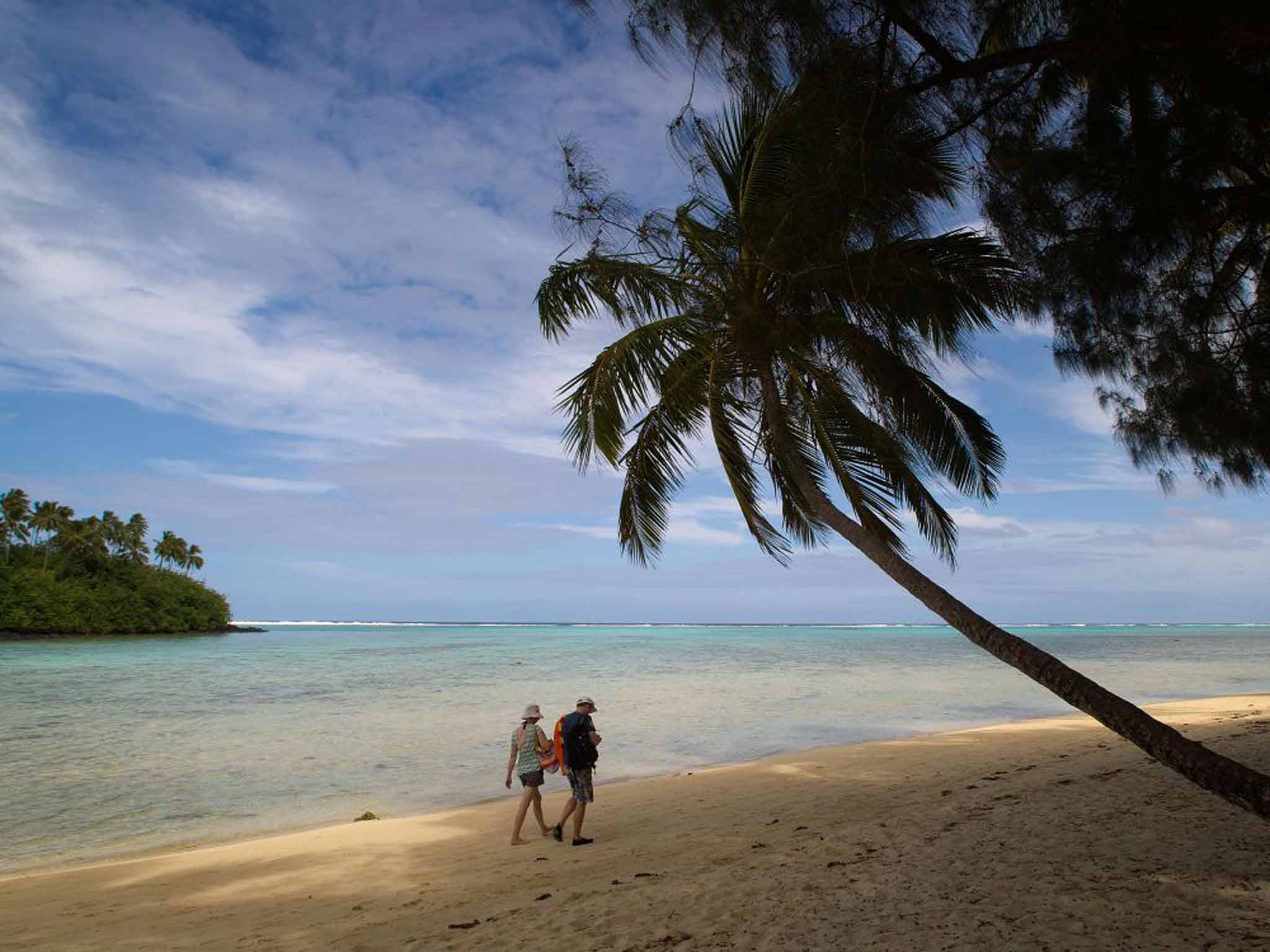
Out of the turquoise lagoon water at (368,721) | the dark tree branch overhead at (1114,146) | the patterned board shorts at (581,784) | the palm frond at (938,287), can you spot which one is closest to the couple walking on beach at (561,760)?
the patterned board shorts at (581,784)

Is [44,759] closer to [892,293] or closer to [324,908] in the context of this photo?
[324,908]

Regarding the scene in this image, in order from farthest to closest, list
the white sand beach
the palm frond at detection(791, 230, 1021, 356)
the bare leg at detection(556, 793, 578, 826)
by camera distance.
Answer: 1. the bare leg at detection(556, 793, 578, 826)
2. the palm frond at detection(791, 230, 1021, 356)
3. the white sand beach

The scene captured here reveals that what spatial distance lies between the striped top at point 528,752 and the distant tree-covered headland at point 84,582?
70.3 meters

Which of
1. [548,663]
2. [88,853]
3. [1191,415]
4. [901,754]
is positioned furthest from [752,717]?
[548,663]

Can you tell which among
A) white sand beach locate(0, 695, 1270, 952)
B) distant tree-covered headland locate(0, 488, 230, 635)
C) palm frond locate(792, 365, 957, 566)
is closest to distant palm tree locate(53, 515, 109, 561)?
distant tree-covered headland locate(0, 488, 230, 635)

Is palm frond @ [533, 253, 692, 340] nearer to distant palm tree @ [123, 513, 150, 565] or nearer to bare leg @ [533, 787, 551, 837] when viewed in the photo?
bare leg @ [533, 787, 551, 837]

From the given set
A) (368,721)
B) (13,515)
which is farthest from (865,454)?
(13,515)

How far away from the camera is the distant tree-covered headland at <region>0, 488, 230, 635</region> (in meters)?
61.3

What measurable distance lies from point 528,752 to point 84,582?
76939mm

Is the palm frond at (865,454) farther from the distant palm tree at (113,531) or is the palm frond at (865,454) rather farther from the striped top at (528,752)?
the distant palm tree at (113,531)

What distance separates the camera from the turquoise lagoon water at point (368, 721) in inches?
402

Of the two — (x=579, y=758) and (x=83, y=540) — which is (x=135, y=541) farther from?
(x=579, y=758)

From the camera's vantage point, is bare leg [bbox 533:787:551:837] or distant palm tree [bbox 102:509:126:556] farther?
distant palm tree [bbox 102:509:126:556]

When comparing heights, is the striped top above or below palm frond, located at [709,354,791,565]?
below
